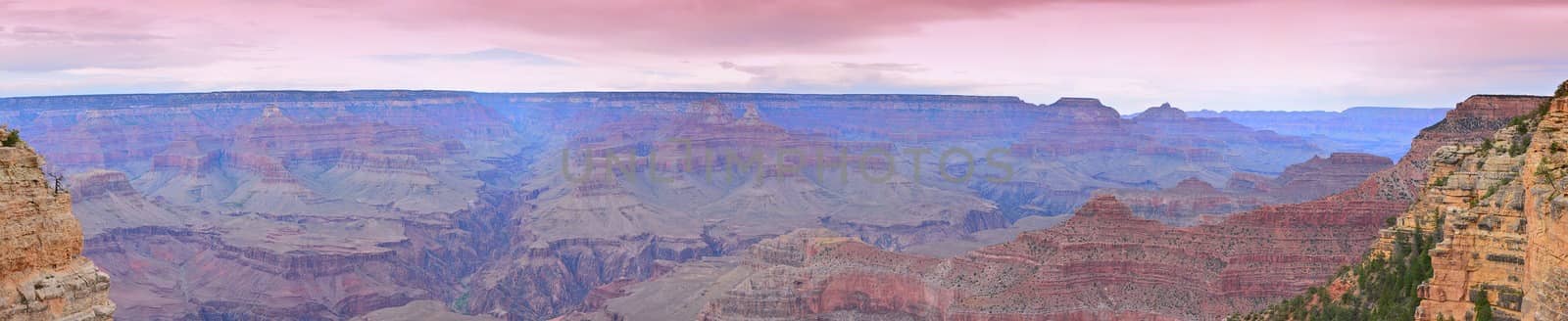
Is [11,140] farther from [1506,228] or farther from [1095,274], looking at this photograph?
[1095,274]

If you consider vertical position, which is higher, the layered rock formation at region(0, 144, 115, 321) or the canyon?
the layered rock formation at region(0, 144, 115, 321)

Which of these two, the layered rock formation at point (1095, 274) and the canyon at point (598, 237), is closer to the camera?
the layered rock formation at point (1095, 274)

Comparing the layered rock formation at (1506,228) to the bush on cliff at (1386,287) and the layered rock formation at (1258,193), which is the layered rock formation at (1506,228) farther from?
the layered rock formation at (1258,193)

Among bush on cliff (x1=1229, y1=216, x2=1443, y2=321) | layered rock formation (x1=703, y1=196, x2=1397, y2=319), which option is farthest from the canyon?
bush on cliff (x1=1229, y1=216, x2=1443, y2=321)

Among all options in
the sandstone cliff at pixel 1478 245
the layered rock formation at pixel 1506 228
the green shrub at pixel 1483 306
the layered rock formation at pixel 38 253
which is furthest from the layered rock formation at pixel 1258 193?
the layered rock formation at pixel 38 253

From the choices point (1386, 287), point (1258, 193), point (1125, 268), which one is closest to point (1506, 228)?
point (1386, 287)

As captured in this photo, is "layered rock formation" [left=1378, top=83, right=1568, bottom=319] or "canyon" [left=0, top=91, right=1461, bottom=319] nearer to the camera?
"layered rock formation" [left=1378, top=83, right=1568, bottom=319]

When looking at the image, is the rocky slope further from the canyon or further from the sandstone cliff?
the sandstone cliff

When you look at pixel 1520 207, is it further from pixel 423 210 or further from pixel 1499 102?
pixel 423 210

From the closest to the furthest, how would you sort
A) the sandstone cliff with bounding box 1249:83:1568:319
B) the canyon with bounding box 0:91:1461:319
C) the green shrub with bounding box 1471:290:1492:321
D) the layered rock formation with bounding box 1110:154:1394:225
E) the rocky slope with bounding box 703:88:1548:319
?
1. the sandstone cliff with bounding box 1249:83:1568:319
2. the green shrub with bounding box 1471:290:1492:321
3. the rocky slope with bounding box 703:88:1548:319
4. the canyon with bounding box 0:91:1461:319
5. the layered rock formation with bounding box 1110:154:1394:225
